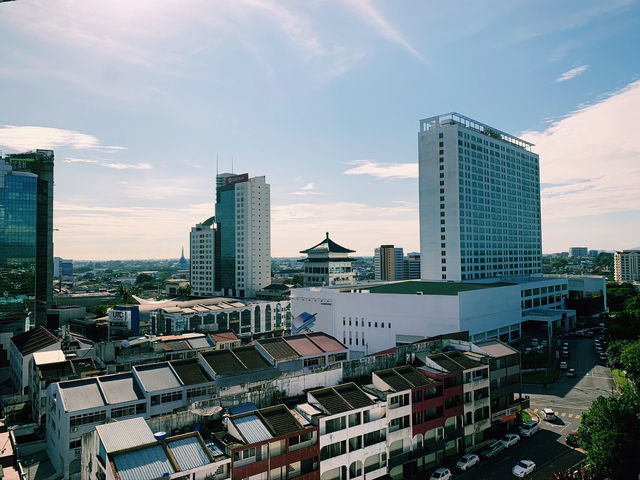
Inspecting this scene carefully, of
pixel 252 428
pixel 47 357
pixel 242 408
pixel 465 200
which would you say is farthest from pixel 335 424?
pixel 465 200

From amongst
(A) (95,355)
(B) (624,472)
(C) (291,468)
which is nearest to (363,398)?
(C) (291,468)

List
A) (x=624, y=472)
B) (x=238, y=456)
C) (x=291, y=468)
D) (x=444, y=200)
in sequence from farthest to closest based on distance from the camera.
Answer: (x=444, y=200)
(x=624, y=472)
(x=291, y=468)
(x=238, y=456)

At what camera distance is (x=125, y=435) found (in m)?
29.9

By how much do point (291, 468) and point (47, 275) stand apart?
13780 centimetres

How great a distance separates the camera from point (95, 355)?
6588 cm

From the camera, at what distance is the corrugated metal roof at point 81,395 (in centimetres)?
4397

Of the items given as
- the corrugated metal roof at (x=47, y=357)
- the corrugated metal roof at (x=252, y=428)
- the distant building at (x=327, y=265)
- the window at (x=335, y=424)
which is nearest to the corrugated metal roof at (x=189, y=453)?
the corrugated metal roof at (x=252, y=428)

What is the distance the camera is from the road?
43.4m

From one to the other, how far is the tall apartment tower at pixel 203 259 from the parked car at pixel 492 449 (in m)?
139

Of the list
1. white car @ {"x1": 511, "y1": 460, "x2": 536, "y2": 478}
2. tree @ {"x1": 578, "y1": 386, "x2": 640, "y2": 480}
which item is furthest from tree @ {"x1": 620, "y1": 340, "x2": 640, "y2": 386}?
white car @ {"x1": 511, "y1": 460, "x2": 536, "y2": 478}

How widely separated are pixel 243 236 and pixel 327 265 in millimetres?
36212

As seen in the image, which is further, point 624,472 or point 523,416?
point 523,416

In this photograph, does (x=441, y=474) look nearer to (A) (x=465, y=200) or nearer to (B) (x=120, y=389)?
(B) (x=120, y=389)

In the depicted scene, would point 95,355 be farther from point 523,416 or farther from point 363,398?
point 523,416
